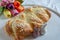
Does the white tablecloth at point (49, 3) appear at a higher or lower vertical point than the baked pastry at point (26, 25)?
higher

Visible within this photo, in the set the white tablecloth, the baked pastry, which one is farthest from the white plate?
the white tablecloth

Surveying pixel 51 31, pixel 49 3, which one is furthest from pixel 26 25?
pixel 49 3

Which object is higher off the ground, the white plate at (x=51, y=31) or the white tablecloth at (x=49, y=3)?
the white tablecloth at (x=49, y=3)

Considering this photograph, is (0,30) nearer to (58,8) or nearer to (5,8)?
(5,8)

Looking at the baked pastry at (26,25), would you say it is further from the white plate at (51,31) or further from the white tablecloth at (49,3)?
the white tablecloth at (49,3)

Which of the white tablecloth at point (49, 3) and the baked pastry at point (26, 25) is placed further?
the white tablecloth at point (49, 3)

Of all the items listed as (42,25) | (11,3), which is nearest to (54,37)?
(42,25)

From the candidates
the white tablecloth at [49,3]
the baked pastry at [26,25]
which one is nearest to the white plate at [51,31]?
the baked pastry at [26,25]

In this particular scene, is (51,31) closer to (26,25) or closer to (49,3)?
(26,25)
